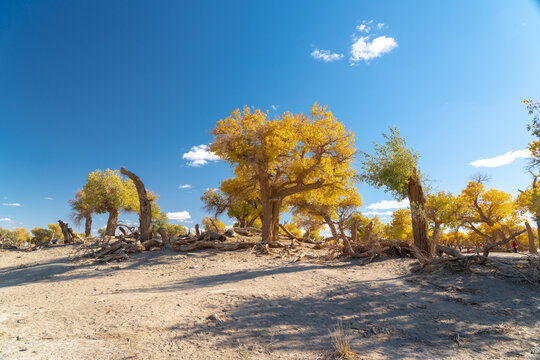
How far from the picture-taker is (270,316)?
5414 mm

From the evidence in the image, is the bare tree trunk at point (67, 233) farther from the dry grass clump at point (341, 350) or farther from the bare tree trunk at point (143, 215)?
the dry grass clump at point (341, 350)

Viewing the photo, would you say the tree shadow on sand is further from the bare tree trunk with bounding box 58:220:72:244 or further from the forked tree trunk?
the bare tree trunk with bounding box 58:220:72:244

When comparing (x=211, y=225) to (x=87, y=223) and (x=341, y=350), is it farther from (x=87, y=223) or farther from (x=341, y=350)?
(x=341, y=350)

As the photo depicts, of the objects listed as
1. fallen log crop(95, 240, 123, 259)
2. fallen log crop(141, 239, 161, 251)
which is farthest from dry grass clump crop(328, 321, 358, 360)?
fallen log crop(141, 239, 161, 251)

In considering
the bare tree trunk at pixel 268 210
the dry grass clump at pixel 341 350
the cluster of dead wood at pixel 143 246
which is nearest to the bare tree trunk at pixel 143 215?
the cluster of dead wood at pixel 143 246

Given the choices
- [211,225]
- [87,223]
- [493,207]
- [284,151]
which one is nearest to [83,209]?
[87,223]

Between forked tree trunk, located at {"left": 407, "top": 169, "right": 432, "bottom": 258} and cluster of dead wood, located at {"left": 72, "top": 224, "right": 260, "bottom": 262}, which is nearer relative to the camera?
forked tree trunk, located at {"left": 407, "top": 169, "right": 432, "bottom": 258}

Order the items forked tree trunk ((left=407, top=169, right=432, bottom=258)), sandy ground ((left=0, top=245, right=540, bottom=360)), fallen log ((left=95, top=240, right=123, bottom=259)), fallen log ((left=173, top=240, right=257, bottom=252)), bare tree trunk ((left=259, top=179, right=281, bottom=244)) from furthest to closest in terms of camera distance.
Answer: bare tree trunk ((left=259, top=179, right=281, bottom=244)) < fallen log ((left=173, top=240, right=257, bottom=252)) < fallen log ((left=95, top=240, right=123, bottom=259)) < forked tree trunk ((left=407, top=169, right=432, bottom=258)) < sandy ground ((left=0, top=245, right=540, bottom=360))

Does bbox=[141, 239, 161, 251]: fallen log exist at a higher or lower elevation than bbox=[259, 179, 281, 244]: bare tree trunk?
lower

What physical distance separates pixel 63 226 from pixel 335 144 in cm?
2426

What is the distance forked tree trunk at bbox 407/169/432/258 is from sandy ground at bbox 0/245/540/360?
3727 mm

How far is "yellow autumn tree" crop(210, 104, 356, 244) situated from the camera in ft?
57.9

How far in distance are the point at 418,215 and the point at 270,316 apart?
9480 mm

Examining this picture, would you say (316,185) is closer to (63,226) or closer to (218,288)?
(218,288)
